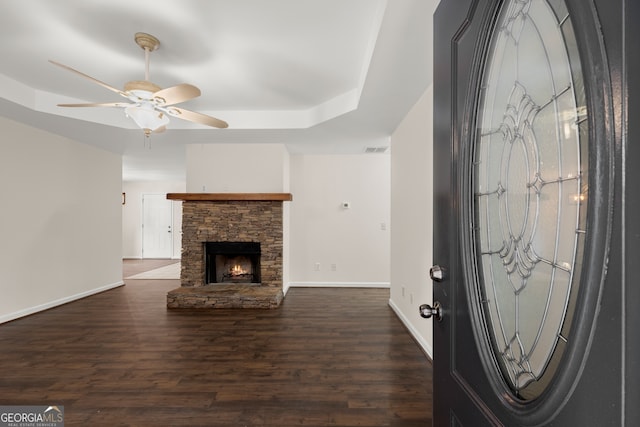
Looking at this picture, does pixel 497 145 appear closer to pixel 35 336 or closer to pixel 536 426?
pixel 536 426

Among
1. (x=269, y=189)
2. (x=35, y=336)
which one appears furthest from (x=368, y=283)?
(x=35, y=336)

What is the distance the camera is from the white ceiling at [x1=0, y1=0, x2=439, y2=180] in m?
1.98

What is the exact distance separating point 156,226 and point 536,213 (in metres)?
9.97

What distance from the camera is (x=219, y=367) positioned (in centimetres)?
247

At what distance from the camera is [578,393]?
1.63 feet

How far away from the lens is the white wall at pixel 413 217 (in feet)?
8.92

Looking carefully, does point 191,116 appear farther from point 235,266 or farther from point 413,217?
point 235,266

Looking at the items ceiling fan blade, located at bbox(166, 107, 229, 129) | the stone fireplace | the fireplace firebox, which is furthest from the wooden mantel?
ceiling fan blade, located at bbox(166, 107, 229, 129)

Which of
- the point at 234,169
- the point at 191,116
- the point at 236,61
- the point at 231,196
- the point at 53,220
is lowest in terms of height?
the point at 53,220

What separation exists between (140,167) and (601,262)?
7.63m

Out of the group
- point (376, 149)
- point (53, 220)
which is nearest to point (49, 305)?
point (53, 220)

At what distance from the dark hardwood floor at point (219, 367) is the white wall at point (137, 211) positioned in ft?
17.3

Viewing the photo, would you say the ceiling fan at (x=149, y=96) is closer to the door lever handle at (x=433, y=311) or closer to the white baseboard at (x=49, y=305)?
the door lever handle at (x=433, y=311)

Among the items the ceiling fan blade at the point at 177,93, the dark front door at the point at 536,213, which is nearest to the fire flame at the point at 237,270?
the ceiling fan blade at the point at 177,93
